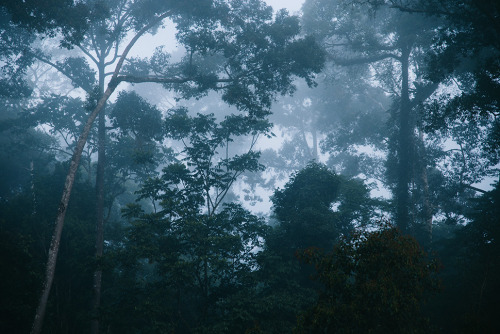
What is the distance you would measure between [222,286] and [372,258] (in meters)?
7.53

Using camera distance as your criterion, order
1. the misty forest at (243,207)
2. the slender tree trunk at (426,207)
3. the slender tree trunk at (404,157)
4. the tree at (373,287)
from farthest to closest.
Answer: the slender tree trunk at (404,157) < the slender tree trunk at (426,207) < the misty forest at (243,207) < the tree at (373,287)

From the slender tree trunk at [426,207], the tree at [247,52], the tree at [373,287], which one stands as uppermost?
the tree at [247,52]

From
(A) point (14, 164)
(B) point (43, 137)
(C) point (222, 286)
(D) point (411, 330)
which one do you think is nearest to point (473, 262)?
(D) point (411, 330)

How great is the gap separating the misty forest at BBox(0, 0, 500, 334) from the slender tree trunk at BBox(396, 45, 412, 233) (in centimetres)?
10

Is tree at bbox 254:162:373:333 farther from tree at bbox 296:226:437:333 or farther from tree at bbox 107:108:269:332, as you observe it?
tree at bbox 296:226:437:333

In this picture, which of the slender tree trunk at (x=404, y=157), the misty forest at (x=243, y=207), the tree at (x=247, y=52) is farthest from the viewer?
the slender tree trunk at (x=404, y=157)

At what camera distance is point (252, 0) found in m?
18.3

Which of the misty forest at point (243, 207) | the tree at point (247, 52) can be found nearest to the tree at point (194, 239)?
the misty forest at point (243, 207)

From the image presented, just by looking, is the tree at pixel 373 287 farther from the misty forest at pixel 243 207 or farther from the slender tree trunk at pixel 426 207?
the slender tree trunk at pixel 426 207

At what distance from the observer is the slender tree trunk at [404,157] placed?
19344 mm

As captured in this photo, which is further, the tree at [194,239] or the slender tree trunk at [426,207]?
the slender tree trunk at [426,207]

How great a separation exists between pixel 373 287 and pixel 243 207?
1002 cm

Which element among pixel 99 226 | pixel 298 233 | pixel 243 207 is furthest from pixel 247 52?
pixel 99 226

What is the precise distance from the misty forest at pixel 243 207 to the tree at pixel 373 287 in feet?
0.10
